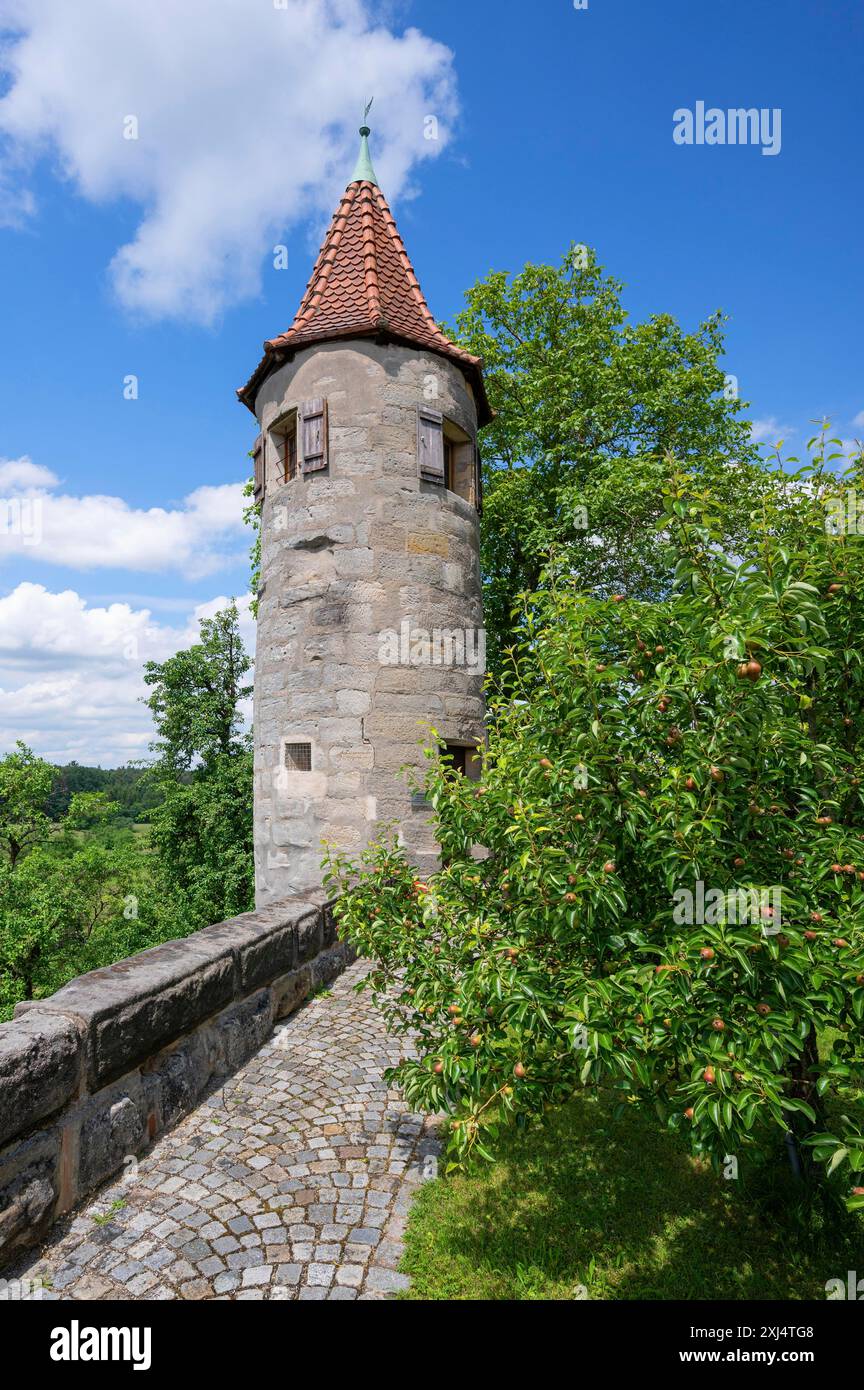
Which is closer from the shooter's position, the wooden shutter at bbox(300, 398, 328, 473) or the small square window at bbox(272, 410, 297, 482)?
the wooden shutter at bbox(300, 398, 328, 473)

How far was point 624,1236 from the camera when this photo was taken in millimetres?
2773

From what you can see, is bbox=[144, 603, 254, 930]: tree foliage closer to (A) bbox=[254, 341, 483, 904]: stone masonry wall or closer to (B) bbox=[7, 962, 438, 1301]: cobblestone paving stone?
(A) bbox=[254, 341, 483, 904]: stone masonry wall

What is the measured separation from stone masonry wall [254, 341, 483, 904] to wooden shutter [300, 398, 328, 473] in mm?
106

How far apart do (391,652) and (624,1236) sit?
5642 mm

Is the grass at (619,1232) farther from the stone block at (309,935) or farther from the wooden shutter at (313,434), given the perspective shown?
the wooden shutter at (313,434)

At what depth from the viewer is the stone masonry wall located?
7418 millimetres

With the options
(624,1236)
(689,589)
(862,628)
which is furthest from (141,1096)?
Answer: (862,628)

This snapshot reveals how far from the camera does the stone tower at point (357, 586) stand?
745 cm

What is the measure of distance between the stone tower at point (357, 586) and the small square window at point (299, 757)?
19 millimetres

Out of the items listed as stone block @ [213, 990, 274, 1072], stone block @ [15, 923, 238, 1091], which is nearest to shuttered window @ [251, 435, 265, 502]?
stone block @ [15, 923, 238, 1091]

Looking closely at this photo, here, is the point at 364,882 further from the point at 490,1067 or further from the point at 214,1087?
the point at 214,1087

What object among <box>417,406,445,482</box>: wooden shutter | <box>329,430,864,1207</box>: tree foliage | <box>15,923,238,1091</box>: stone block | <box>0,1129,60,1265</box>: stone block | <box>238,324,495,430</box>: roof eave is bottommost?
<box>0,1129,60,1265</box>: stone block

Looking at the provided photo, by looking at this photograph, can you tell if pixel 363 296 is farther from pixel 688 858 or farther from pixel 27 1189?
pixel 27 1189

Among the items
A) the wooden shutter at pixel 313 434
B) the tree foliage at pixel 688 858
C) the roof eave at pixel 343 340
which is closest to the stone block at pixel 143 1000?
the tree foliage at pixel 688 858
